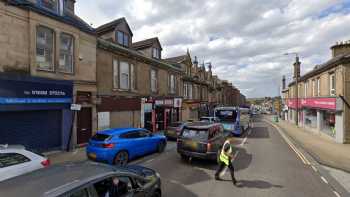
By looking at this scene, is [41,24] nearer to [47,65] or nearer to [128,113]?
[47,65]

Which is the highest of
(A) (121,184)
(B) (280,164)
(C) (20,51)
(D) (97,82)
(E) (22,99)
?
(C) (20,51)

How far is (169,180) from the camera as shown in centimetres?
736

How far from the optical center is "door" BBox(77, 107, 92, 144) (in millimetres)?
12625

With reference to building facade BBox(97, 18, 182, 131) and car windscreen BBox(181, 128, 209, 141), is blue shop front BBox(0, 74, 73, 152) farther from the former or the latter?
car windscreen BBox(181, 128, 209, 141)

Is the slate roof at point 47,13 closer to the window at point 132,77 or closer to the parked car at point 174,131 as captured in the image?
the window at point 132,77

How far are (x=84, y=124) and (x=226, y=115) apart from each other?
1236cm

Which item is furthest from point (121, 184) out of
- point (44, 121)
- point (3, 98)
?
point (44, 121)

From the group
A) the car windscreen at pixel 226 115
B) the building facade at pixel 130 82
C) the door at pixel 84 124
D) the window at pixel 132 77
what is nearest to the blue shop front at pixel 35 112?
the door at pixel 84 124

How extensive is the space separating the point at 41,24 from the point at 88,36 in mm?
2932

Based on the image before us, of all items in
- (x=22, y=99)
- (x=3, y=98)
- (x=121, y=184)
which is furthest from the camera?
(x=22, y=99)

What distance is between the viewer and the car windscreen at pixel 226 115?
62.2 feet

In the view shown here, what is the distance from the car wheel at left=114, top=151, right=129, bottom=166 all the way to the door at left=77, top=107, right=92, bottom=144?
4952 millimetres

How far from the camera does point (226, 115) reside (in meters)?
19.3

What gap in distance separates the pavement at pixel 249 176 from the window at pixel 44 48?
15.9ft
